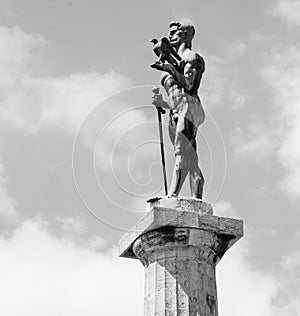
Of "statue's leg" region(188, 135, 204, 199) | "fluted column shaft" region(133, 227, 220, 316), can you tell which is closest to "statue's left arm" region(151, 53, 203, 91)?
"statue's leg" region(188, 135, 204, 199)

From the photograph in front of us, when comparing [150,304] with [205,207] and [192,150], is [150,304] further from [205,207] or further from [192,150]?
[192,150]

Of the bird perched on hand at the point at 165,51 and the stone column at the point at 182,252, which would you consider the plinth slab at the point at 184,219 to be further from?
the bird perched on hand at the point at 165,51

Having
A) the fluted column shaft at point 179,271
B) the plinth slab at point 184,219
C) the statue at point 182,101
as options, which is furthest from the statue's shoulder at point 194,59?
the fluted column shaft at point 179,271

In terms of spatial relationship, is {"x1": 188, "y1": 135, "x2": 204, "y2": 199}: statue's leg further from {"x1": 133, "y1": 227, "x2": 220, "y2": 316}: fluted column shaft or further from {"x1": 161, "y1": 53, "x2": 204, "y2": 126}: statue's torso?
{"x1": 133, "y1": 227, "x2": 220, "y2": 316}: fluted column shaft

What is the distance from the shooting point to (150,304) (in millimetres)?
10164

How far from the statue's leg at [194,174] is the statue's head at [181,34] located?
1.95 m

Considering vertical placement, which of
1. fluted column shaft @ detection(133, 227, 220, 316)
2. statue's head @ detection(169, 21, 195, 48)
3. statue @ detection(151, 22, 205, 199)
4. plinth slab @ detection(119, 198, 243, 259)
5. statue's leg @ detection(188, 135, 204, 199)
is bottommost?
fluted column shaft @ detection(133, 227, 220, 316)

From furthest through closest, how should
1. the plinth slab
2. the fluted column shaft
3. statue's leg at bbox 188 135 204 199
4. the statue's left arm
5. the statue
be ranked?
the statue's left arm, the statue, statue's leg at bbox 188 135 204 199, the plinth slab, the fluted column shaft

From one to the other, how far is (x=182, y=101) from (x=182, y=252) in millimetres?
2736

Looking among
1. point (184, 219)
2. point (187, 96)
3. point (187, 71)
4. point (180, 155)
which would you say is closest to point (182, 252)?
point (184, 219)

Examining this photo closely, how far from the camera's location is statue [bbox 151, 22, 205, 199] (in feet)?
36.7

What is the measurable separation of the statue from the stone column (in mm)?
675

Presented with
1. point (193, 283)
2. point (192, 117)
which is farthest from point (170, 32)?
point (193, 283)

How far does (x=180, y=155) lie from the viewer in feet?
37.0
